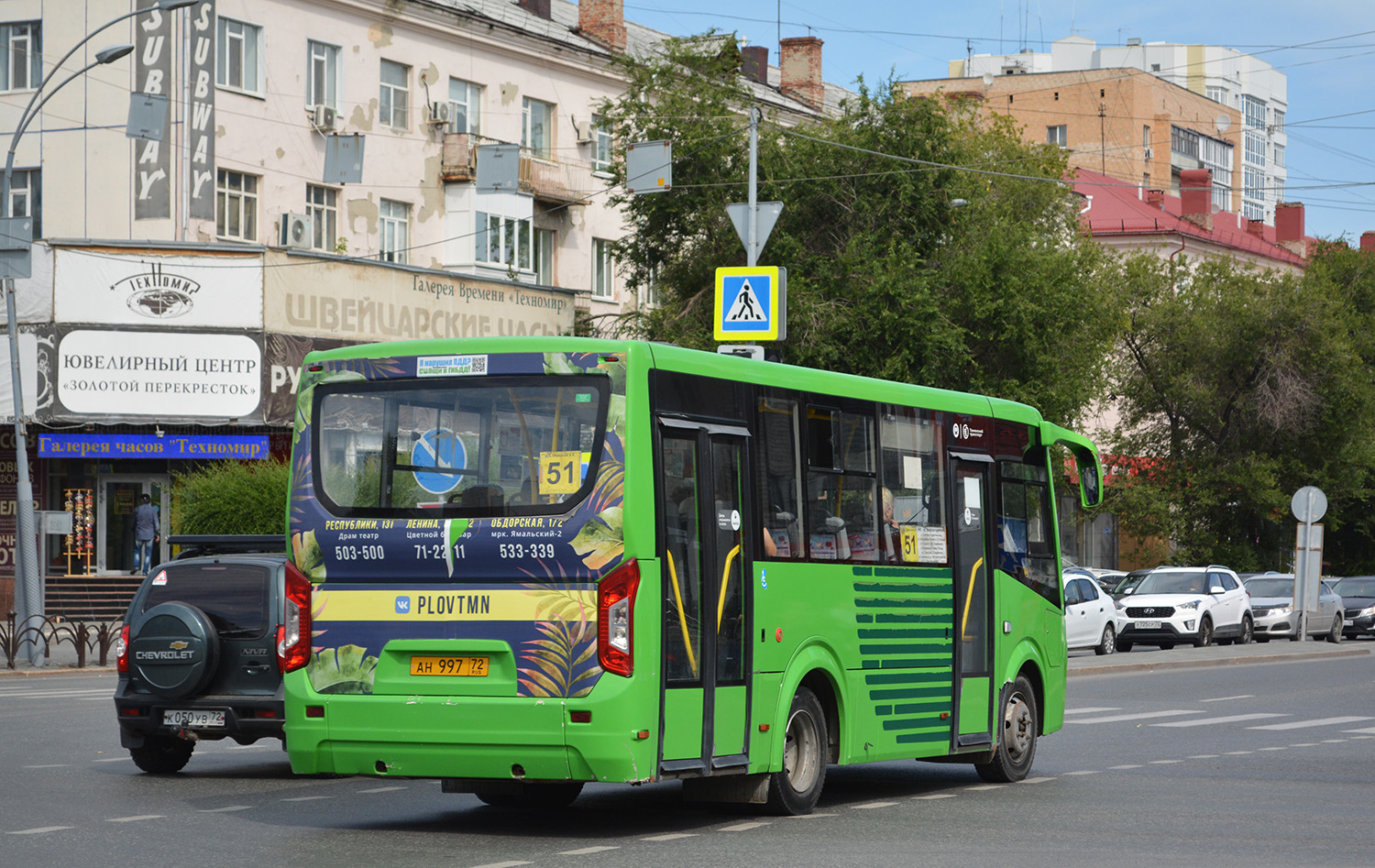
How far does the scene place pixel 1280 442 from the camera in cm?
5819

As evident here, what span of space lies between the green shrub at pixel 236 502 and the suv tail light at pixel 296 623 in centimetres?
2308

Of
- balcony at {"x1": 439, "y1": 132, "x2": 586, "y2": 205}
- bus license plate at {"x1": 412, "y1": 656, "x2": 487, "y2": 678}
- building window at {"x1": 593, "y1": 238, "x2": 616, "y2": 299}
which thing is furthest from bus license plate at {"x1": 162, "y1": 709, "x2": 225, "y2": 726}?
building window at {"x1": 593, "y1": 238, "x2": 616, "y2": 299}

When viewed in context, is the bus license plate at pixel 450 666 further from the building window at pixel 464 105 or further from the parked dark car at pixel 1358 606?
the parked dark car at pixel 1358 606

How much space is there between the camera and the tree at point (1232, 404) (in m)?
56.9

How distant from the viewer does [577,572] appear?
10.3 meters

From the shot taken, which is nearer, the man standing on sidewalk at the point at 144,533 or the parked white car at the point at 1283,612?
the man standing on sidewalk at the point at 144,533

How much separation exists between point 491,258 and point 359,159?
5176 millimetres

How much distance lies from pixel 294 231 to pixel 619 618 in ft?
102

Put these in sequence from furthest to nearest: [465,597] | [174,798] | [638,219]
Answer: [638,219]
[174,798]
[465,597]

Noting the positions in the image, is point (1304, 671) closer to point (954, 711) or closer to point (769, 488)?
point (954, 711)

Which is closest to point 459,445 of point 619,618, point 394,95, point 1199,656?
point 619,618

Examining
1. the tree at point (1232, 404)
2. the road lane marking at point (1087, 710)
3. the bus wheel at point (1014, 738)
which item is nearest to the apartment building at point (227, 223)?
the road lane marking at point (1087, 710)

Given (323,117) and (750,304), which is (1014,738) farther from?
(323,117)

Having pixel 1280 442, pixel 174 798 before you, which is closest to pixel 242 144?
pixel 174 798
